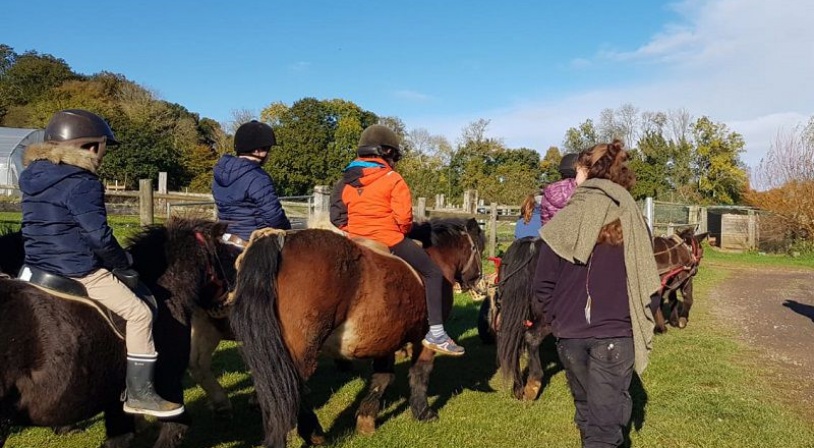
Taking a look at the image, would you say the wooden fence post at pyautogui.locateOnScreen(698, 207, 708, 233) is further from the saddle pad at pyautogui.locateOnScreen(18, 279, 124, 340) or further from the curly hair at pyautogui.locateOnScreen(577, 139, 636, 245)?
the saddle pad at pyautogui.locateOnScreen(18, 279, 124, 340)

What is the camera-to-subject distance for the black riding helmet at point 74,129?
3.14 metres

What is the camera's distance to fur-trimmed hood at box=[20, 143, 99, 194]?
9.66 ft

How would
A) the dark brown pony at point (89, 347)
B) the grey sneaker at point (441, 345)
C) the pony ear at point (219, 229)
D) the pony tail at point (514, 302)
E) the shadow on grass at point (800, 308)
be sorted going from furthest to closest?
the shadow on grass at point (800, 308) → the pony tail at point (514, 302) → the grey sneaker at point (441, 345) → the pony ear at point (219, 229) → the dark brown pony at point (89, 347)

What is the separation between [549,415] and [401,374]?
1.93 metres

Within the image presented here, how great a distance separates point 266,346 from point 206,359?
1568 millimetres

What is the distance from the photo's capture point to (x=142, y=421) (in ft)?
14.9

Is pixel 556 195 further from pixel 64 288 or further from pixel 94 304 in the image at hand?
pixel 64 288

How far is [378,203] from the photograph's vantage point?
183 inches

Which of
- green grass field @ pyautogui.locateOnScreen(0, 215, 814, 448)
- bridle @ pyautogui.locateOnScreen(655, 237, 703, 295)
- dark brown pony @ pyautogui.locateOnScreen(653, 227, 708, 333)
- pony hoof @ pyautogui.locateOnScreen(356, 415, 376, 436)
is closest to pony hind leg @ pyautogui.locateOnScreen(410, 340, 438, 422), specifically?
green grass field @ pyautogui.locateOnScreen(0, 215, 814, 448)

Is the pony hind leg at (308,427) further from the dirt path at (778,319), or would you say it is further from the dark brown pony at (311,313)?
the dirt path at (778,319)

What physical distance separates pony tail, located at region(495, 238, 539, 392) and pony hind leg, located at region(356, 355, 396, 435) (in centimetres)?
114

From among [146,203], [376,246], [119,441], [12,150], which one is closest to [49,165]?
[119,441]

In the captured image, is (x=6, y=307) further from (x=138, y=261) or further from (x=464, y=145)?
(x=464, y=145)

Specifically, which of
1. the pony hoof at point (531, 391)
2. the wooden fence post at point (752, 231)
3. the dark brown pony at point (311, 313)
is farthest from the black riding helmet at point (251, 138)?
the wooden fence post at point (752, 231)
